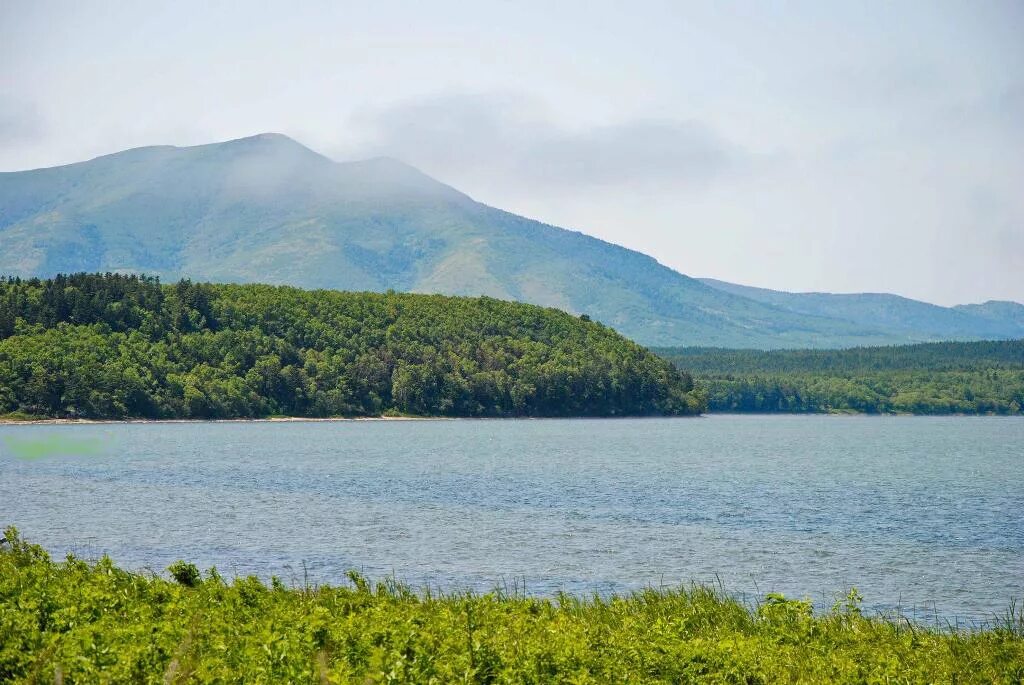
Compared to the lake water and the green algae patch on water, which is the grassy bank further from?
the green algae patch on water

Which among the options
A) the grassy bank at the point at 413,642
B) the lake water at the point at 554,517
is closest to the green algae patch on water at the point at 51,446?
the lake water at the point at 554,517

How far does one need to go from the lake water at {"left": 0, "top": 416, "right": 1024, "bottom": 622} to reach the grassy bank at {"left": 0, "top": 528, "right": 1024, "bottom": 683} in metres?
11.6

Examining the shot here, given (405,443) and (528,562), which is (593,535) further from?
(405,443)

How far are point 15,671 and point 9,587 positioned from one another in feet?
24.9

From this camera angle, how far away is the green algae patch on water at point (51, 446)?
125 metres

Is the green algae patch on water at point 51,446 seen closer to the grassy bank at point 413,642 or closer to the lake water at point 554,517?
the lake water at point 554,517

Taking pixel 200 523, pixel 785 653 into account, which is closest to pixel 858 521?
pixel 200 523

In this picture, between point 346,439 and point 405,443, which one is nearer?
point 405,443

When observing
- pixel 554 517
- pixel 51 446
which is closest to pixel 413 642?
pixel 554 517

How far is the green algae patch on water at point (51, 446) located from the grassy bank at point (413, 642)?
3765 inches

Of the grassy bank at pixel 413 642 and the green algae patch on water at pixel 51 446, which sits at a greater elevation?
the grassy bank at pixel 413 642

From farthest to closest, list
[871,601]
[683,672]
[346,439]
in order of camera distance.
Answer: [346,439] → [871,601] → [683,672]

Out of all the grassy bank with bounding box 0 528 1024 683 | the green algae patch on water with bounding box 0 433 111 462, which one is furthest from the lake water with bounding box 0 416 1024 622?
the grassy bank with bounding box 0 528 1024 683

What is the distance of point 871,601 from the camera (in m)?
40.6
